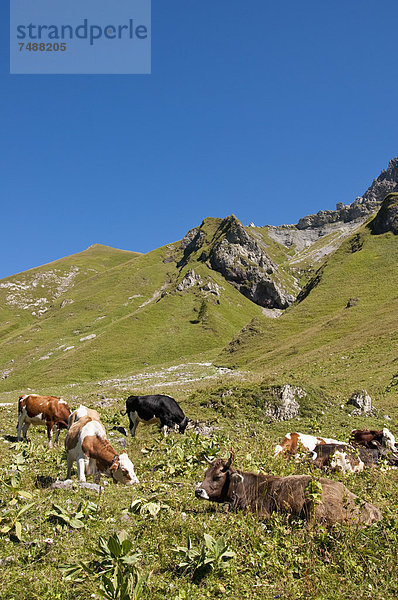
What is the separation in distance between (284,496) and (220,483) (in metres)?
1.48

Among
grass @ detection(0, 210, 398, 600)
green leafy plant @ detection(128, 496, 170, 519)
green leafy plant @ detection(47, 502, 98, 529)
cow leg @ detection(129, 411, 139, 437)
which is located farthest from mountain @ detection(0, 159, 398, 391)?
green leafy plant @ detection(47, 502, 98, 529)

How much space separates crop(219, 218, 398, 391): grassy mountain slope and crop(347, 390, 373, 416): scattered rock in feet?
22.7

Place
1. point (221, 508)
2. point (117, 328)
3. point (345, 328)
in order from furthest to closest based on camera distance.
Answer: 1. point (117, 328)
2. point (345, 328)
3. point (221, 508)

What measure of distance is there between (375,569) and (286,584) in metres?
1.36

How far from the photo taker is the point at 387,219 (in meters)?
108

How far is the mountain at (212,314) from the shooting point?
63316 millimetres

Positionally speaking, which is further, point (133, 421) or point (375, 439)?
point (133, 421)

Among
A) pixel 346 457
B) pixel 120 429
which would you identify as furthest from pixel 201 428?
pixel 346 457

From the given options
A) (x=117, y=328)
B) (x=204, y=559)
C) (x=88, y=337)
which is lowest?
(x=88, y=337)

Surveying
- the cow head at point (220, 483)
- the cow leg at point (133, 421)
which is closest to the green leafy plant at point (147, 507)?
the cow head at point (220, 483)

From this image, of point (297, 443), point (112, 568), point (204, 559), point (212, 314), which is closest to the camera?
point (112, 568)

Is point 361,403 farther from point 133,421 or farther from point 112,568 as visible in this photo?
point 112,568

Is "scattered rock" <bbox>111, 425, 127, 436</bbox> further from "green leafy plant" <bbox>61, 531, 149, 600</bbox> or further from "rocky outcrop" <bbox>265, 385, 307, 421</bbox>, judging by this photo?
"green leafy plant" <bbox>61, 531, 149, 600</bbox>

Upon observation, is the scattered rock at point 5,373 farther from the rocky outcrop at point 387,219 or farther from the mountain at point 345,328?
the rocky outcrop at point 387,219
